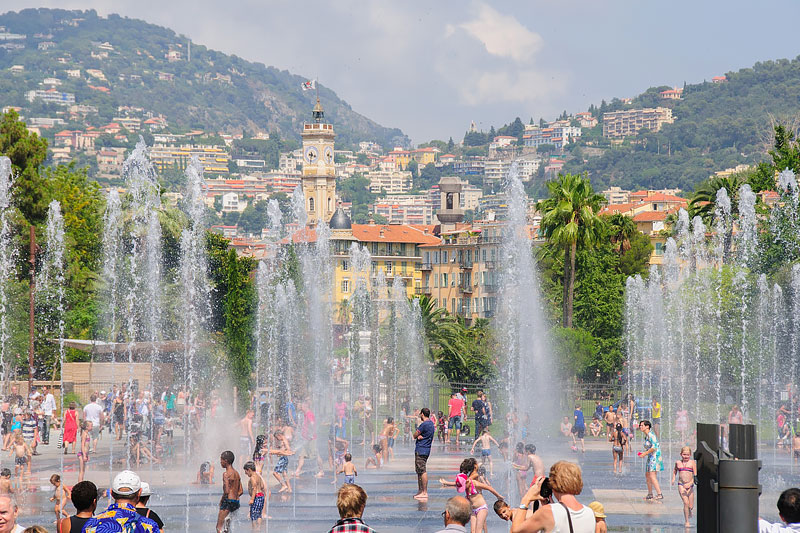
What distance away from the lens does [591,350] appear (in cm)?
6059

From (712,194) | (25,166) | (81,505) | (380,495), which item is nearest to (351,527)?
(81,505)

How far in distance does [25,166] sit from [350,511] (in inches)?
1656

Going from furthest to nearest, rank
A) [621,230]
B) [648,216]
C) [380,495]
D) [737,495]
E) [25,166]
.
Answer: [648,216] < [621,230] < [25,166] < [380,495] < [737,495]

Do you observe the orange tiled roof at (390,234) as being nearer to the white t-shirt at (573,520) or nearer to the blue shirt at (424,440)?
the blue shirt at (424,440)

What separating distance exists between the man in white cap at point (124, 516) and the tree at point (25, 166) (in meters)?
39.3

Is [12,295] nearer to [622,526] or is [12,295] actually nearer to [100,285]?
[100,285]

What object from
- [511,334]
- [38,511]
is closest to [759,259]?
[511,334]

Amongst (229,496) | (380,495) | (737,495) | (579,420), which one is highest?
(737,495)

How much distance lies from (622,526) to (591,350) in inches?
1751

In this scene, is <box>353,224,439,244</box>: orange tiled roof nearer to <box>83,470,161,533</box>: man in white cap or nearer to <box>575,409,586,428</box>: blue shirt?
<box>575,409,586,428</box>: blue shirt

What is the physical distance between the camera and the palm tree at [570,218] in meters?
52.7

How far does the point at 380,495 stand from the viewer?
2023 cm

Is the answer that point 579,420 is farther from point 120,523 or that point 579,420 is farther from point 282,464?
point 120,523

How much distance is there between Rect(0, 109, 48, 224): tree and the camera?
45219 millimetres
